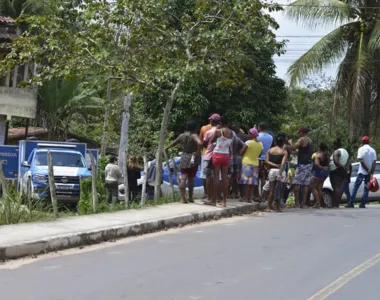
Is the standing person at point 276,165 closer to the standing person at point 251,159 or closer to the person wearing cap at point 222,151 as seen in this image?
the standing person at point 251,159

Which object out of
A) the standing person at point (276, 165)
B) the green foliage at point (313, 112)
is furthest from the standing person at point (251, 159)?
the green foliage at point (313, 112)

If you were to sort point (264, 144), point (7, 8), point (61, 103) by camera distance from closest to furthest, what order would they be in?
point (264, 144) → point (61, 103) → point (7, 8)

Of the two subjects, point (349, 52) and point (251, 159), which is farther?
point (349, 52)

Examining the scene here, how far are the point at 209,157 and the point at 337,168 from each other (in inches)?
186

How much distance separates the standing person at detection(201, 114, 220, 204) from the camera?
1267 cm

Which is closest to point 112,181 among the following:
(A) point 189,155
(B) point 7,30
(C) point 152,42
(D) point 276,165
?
(A) point 189,155

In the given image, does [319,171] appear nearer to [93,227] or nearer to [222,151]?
[222,151]

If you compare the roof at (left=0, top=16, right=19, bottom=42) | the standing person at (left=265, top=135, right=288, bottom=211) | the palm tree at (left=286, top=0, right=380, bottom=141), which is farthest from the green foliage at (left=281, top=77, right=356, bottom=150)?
the standing person at (left=265, top=135, right=288, bottom=211)

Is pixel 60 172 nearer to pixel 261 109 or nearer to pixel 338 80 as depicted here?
pixel 261 109

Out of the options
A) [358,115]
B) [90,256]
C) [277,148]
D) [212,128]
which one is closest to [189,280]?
[90,256]

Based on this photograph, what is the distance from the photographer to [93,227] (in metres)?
9.62

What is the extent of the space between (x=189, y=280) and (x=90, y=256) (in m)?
1.76

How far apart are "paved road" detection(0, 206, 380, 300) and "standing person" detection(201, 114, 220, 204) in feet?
6.83

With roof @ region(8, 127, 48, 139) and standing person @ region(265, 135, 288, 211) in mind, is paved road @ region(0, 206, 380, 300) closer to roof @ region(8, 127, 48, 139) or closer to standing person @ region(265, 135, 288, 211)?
standing person @ region(265, 135, 288, 211)
